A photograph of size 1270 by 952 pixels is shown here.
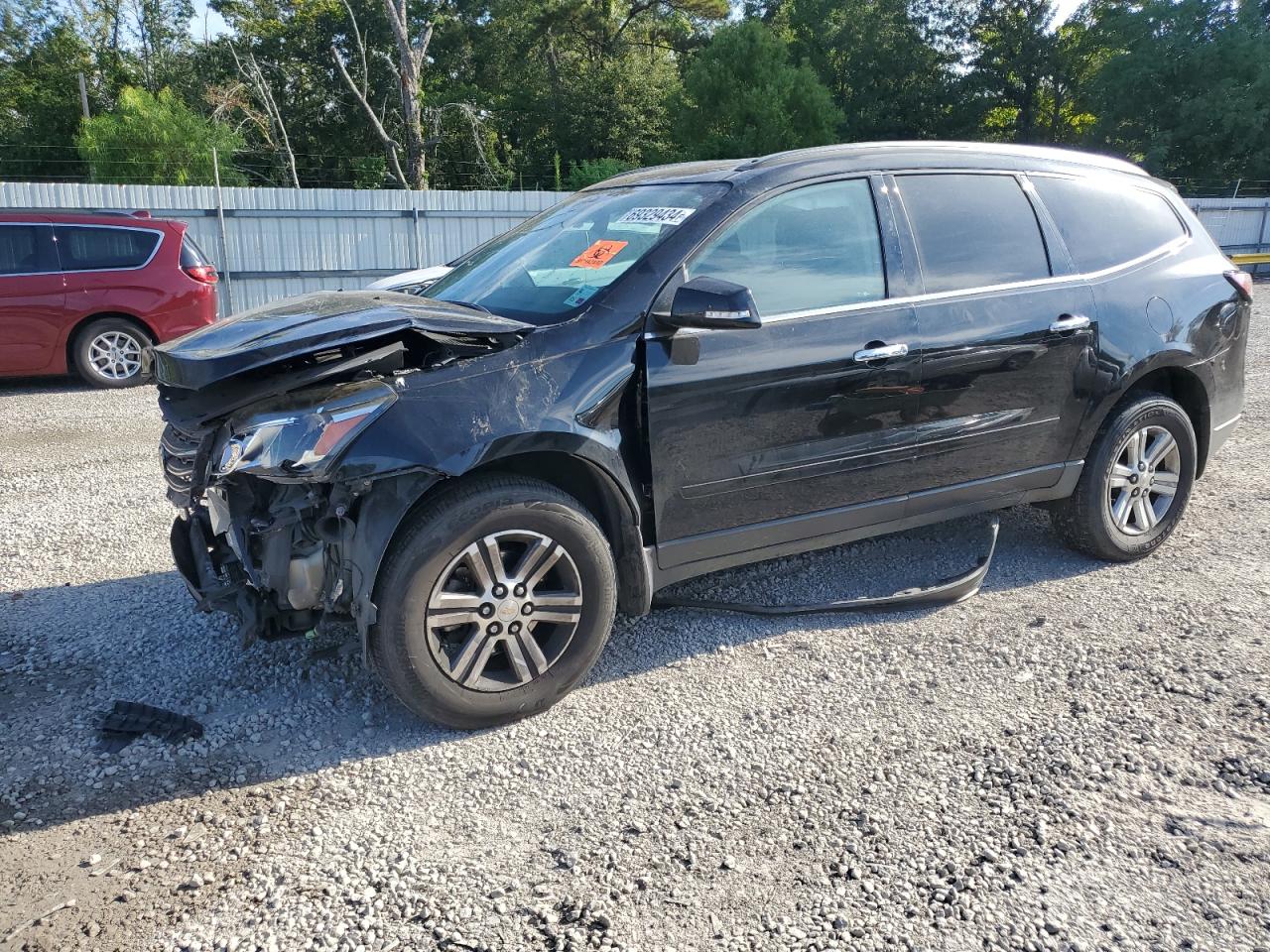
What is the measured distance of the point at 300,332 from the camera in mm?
3240

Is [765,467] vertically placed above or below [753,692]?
above

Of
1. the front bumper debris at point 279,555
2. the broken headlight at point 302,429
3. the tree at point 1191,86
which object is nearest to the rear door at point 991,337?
the broken headlight at point 302,429

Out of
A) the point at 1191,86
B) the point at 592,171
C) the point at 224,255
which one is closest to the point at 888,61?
the point at 1191,86

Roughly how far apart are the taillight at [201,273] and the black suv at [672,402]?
252 inches

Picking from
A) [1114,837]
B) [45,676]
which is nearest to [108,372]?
[45,676]

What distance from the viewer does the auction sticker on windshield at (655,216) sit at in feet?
12.5

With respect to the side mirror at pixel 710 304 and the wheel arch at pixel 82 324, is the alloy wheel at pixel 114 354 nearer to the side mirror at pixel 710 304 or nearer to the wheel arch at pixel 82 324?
the wheel arch at pixel 82 324

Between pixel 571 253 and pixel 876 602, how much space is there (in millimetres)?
1937

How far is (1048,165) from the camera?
473 centimetres

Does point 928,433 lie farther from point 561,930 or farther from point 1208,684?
point 561,930

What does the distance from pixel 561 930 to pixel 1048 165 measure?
3991 millimetres

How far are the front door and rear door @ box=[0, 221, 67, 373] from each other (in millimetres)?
8098

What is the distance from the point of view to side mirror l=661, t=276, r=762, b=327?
3426mm

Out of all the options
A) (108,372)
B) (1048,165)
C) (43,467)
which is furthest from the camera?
(108,372)
